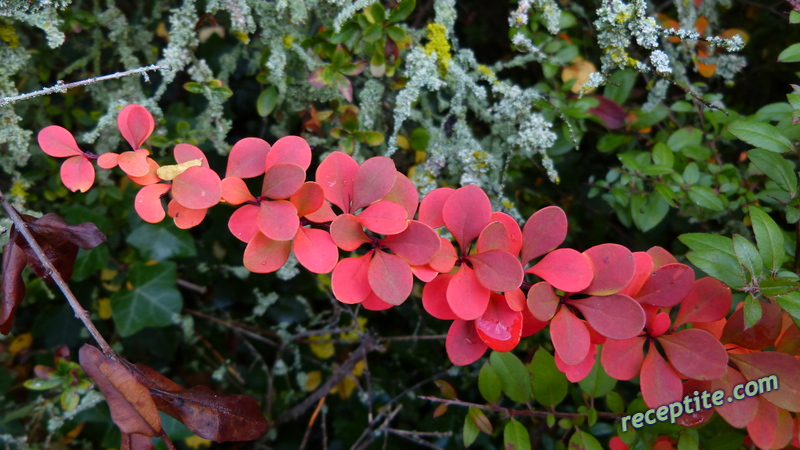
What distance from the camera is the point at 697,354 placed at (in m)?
0.53

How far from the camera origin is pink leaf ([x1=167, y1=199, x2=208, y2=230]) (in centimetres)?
54

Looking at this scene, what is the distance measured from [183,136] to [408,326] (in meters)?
0.72

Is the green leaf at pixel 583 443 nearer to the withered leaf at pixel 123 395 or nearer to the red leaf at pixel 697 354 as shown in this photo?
the red leaf at pixel 697 354

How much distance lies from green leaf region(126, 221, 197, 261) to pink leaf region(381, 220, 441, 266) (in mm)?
763

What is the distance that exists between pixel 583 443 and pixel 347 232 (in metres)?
0.48

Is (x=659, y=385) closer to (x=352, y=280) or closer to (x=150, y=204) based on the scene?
(x=352, y=280)

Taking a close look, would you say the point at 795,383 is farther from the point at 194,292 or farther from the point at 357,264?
the point at 194,292

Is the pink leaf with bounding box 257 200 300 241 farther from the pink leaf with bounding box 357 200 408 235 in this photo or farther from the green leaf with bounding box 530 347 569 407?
the green leaf with bounding box 530 347 569 407

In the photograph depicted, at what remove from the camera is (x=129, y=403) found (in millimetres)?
517

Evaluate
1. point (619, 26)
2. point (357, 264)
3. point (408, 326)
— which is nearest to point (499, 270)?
point (357, 264)

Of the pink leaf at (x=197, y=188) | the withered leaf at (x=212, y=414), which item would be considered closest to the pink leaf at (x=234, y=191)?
the pink leaf at (x=197, y=188)

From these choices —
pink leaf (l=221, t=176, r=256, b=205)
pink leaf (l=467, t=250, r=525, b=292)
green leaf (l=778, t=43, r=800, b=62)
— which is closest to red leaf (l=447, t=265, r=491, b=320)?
pink leaf (l=467, t=250, r=525, b=292)

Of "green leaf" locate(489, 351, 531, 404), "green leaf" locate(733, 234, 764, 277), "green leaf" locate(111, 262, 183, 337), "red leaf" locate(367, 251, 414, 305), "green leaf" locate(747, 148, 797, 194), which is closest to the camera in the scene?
"red leaf" locate(367, 251, 414, 305)

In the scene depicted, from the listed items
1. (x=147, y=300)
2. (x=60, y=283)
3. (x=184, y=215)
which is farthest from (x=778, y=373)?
(x=147, y=300)
